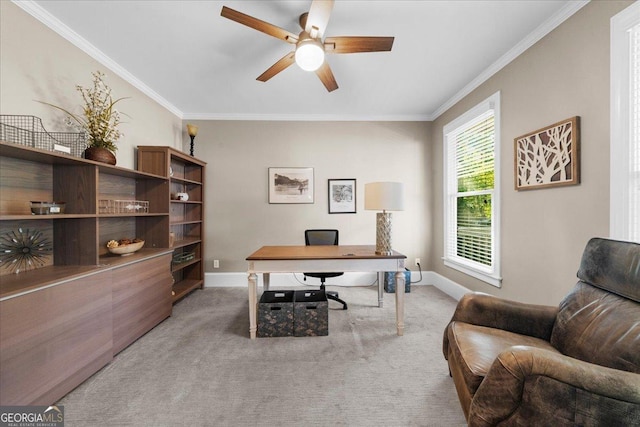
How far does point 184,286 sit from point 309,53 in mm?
3232

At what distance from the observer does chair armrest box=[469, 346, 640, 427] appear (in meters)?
0.79

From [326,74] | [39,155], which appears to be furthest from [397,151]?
[39,155]

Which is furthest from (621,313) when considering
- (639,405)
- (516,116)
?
(516,116)

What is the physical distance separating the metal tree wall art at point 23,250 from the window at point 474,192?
400 cm

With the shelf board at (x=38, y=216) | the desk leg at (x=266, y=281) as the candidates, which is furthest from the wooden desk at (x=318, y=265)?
the shelf board at (x=38, y=216)

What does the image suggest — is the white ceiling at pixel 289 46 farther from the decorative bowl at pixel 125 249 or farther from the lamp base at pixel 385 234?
the decorative bowl at pixel 125 249

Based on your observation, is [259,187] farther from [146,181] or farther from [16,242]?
[16,242]

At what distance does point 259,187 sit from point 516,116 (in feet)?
10.7

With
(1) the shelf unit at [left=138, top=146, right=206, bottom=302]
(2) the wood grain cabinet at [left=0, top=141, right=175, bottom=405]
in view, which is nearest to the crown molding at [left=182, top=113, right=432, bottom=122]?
(1) the shelf unit at [left=138, top=146, right=206, bottom=302]

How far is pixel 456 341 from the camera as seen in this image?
4.54 feet

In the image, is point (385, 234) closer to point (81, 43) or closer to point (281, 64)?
point (281, 64)

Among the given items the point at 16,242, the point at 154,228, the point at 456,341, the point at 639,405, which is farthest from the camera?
the point at 154,228

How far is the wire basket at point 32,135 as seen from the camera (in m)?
1.61

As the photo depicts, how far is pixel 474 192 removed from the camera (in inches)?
118
